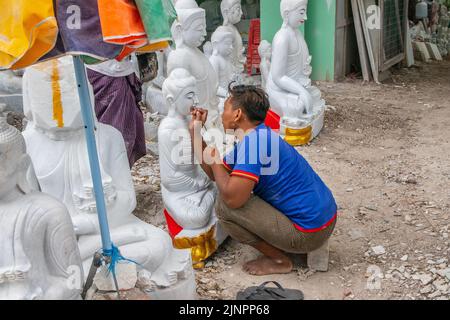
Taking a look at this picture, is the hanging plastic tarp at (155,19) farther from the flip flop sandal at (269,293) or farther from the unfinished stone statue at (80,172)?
the flip flop sandal at (269,293)

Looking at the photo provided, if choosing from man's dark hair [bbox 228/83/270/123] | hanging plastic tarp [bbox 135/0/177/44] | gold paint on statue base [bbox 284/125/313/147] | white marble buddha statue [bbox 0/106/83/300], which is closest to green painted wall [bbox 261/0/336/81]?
gold paint on statue base [bbox 284/125/313/147]

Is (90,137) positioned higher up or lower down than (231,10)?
lower down

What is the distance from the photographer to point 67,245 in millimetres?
2441

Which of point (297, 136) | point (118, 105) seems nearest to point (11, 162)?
point (118, 105)

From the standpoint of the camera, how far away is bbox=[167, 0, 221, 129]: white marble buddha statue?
4.64m

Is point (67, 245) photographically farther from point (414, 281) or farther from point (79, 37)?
point (414, 281)

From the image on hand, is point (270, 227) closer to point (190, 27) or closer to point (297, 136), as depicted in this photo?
point (190, 27)

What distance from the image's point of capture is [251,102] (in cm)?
328

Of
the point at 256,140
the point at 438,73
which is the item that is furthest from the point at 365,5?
the point at 256,140

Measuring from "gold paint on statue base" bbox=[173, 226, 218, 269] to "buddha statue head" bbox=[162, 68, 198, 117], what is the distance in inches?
30.6

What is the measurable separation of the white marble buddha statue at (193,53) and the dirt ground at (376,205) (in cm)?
89

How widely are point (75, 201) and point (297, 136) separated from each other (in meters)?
2.97

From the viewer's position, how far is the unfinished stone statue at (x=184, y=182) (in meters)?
3.60

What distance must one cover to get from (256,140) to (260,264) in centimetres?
82
